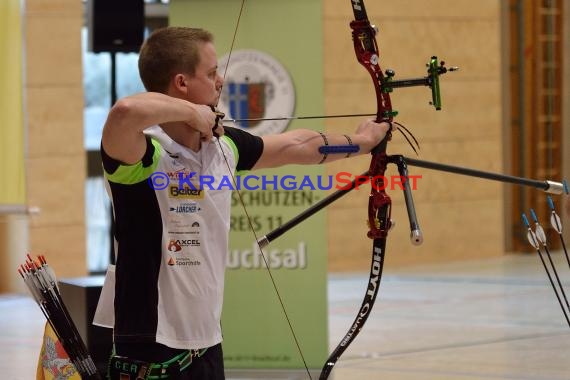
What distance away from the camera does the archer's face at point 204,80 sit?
7.55 feet

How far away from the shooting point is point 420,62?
9422 millimetres

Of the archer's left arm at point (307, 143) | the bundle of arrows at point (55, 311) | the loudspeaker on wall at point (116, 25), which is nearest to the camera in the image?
the archer's left arm at point (307, 143)

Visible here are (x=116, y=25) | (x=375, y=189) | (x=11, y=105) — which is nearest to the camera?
(x=375, y=189)

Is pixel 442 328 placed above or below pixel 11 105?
below

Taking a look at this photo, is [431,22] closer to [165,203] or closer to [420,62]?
[420,62]

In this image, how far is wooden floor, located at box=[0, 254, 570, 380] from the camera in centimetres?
511

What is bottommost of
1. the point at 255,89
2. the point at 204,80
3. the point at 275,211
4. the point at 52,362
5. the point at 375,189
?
the point at 52,362

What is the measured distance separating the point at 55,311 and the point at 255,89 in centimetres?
214

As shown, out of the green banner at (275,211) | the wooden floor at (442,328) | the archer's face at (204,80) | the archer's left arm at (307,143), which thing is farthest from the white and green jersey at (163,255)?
the wooden floor at (442,328)

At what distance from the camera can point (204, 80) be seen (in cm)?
231

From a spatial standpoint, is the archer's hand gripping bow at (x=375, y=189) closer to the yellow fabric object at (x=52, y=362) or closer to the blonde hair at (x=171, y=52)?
the blonde hair at (x=171, y=52)

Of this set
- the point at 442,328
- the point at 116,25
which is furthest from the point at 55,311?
the point at 442,328

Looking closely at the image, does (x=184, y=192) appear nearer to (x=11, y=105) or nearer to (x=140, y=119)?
(x=140, y=119)

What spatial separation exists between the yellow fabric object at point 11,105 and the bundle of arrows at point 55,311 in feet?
15.9
